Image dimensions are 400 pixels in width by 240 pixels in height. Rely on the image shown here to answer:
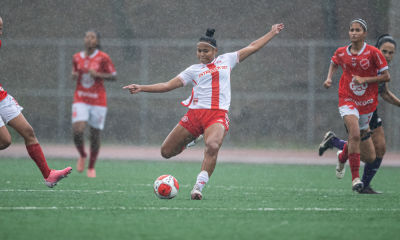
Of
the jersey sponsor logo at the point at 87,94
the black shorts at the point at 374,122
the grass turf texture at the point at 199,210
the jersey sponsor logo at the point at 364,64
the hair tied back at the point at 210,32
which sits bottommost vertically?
the grass turf texture at the point at 199,210

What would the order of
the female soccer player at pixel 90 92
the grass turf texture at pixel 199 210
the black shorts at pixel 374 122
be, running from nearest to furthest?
the grass turf texture at pixel 199 210, the black shorts at pixel 374 122, the female soccer player at pixel 90 92

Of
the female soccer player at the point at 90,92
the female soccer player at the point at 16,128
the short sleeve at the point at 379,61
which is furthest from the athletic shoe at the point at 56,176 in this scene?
the short sleeve at the point at 379,61

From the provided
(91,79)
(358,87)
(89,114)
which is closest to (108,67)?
(91,79)

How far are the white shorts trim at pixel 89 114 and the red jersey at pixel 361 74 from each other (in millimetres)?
4225

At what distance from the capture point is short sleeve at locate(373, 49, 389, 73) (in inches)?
247

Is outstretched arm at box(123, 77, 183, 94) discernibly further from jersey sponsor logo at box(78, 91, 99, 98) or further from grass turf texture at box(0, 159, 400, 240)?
jersey sponsor logo at box(78, 91, 99, 98)

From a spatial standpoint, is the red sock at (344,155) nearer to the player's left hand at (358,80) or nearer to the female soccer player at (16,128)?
the player's left hand at (358,80)

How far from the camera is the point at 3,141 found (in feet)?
18.9

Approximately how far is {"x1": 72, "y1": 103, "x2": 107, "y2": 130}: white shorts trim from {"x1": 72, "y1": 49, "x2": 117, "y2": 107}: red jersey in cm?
7

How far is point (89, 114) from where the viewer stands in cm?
917

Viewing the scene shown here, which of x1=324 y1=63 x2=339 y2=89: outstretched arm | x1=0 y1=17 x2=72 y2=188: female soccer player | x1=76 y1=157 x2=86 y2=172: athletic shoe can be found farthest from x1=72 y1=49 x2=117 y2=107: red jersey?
x1=324 y1=63 x2=339 y2=89: outstretched arm

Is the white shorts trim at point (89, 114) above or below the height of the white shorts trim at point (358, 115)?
below

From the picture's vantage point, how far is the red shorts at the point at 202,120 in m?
6.03

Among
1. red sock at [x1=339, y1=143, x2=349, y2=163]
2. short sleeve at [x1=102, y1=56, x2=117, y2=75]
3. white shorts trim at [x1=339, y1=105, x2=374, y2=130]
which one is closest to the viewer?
white shorts trim at [x1=339, y1=105, x2=374, y2=130]
